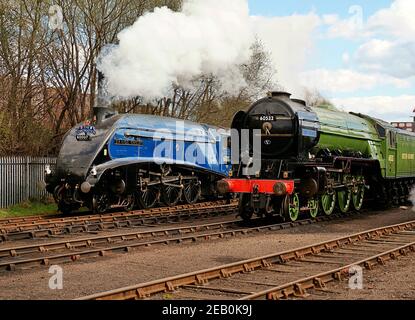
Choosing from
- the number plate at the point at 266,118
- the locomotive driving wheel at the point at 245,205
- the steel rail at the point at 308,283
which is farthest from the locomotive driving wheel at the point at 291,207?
the steel rail at the point at 308,283

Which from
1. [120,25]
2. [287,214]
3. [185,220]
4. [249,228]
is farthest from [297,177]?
[120,25]

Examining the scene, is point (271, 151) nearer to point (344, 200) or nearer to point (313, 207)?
point (313, 207)

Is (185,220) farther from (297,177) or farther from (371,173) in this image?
(371,173)

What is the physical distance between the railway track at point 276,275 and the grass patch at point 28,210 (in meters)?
10.1

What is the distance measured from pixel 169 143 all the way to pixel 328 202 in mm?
5575

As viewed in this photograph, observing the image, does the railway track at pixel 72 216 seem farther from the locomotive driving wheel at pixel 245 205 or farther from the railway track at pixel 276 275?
the railway track at pixel 276 275

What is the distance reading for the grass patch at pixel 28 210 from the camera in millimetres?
16913

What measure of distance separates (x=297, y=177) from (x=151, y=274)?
22.6 ft

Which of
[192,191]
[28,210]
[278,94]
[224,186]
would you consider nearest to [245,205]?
[224,186]

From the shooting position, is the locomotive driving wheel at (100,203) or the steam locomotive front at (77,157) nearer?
the steam locomotive front at (77,157)

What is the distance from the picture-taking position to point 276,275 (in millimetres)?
8266
